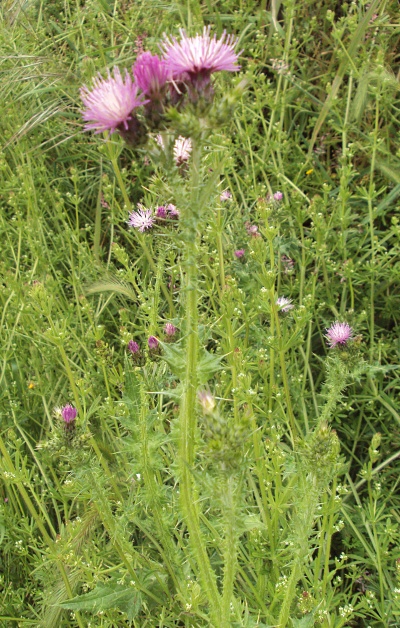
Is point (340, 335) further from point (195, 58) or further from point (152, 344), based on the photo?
point (195, 58)

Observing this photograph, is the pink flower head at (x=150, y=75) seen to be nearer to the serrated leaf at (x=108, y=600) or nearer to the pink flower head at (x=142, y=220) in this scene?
the pink flower head at (x=142, y=220)

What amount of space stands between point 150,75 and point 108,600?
1.26m

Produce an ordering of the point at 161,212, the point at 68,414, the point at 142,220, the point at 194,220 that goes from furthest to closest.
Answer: the point at 142,220
the point at 161,212
the point at 68,414
the point at 194,220

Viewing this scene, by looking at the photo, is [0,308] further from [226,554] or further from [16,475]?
[226,554]

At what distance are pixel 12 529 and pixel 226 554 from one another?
99 centimetres

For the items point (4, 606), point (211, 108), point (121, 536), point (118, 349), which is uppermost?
point (211, 108)

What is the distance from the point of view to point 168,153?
110 cm

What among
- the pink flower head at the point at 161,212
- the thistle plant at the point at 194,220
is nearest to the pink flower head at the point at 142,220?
the pink flower head at the point at 161,212

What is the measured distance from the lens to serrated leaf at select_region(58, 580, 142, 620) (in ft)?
5.16

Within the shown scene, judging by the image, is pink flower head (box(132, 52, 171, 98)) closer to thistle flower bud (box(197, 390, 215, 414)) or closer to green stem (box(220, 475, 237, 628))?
thistle flower bud (box(197, 390, 215, 414))

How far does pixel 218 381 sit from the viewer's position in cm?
225

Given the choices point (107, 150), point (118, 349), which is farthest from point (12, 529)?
point (107, 150)

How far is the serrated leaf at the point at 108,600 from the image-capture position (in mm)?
1574

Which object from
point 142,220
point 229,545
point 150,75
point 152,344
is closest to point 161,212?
point 142,220
